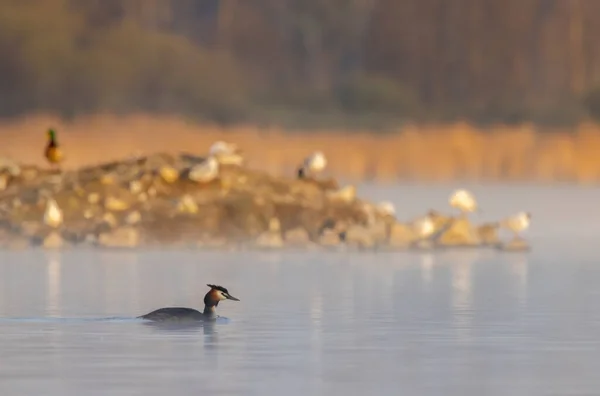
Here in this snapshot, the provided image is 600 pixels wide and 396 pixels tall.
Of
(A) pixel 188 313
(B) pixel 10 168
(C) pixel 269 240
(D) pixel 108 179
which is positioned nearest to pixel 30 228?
(D) pixel 108 179

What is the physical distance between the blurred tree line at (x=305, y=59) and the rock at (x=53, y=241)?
1003 cm

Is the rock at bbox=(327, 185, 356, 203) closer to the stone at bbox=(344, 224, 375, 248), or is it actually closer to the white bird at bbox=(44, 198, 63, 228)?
the stone at bbox=(344, 224, 375, 248)

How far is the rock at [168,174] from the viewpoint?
22141mm

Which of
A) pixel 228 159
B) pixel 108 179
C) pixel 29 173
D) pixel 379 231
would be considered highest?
pixel 228 159

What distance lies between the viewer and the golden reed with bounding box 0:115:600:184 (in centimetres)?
2923

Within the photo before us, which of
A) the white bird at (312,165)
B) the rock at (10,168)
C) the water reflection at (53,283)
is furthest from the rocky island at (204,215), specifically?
the water reflection at (53,283)

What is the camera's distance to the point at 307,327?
37.0ft

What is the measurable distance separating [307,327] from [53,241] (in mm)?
9894

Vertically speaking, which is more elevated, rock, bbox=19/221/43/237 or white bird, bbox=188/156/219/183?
white bird, bbox=188/156/219/183

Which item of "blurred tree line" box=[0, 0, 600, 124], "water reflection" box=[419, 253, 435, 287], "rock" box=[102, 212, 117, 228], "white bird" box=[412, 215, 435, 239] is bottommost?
"water reflection" box=[419, 253, 435, 287]

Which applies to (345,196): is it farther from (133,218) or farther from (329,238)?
(133,218)

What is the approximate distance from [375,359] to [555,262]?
8909mm

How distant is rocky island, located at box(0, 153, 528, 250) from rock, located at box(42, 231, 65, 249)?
0.02m

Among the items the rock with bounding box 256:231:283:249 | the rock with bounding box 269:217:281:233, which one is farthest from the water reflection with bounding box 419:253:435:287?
the rock with bounding box 269:217:281:233
